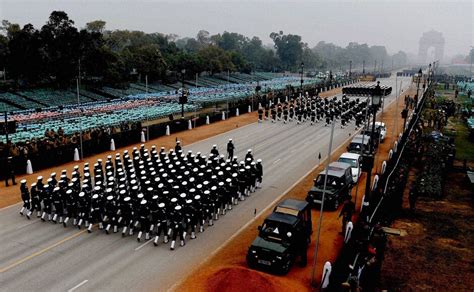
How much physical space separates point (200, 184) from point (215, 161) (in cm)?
425

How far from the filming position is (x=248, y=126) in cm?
4122

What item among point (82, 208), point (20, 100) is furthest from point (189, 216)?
point (20, 100)

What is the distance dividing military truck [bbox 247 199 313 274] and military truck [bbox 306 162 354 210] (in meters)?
3.51

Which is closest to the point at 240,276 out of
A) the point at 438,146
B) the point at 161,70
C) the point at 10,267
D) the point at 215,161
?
the point at 10,267

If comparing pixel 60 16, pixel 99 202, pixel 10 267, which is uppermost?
pixel 60 16

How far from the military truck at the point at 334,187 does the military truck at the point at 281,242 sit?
3510mm

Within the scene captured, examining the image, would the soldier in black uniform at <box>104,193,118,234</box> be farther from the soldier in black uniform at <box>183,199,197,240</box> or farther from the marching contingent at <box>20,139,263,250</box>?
the soldier in black uniform at <box>183,199,197,240</box>

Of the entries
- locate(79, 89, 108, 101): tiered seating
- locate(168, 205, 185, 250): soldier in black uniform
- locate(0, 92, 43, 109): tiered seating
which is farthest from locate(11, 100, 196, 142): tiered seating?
locate(168, 205, 185, 250): soldier in black uniform

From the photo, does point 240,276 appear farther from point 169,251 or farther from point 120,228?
point 120,228

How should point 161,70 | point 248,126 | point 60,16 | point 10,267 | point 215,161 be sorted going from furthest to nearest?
point 161,70, point 60,16, point 248,126, point 215,161, point 10,267

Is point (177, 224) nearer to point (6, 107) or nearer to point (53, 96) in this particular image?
point (6, 107)

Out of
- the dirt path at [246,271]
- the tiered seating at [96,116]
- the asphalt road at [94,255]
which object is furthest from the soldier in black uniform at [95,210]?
the tiered seating at [96,116]

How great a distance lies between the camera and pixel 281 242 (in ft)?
42.6

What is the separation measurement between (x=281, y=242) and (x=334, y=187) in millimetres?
6495
